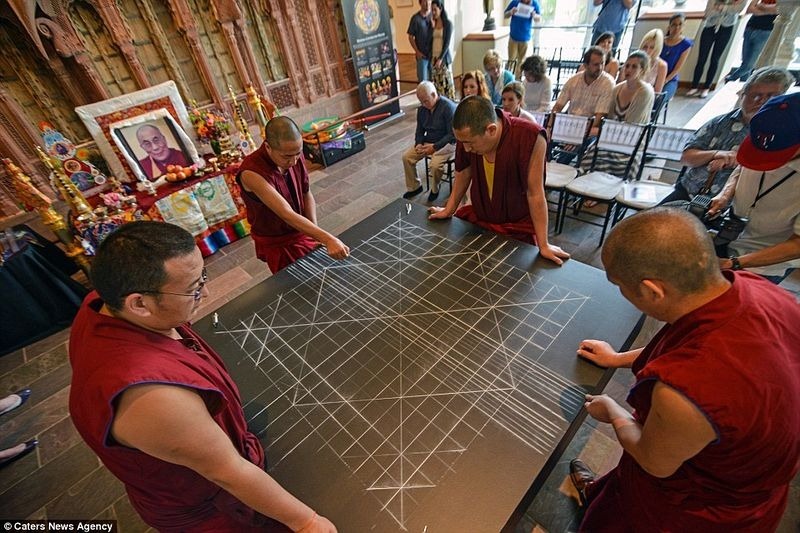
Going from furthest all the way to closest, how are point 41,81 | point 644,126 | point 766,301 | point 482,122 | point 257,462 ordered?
point 41,81 < point 644,126 < point 482,122 < point 257,462 < point 766,301

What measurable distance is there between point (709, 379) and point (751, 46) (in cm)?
693

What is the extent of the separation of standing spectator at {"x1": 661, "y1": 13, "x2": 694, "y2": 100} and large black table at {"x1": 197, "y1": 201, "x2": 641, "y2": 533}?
4.57 metres

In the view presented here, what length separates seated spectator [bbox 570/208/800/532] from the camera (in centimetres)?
83

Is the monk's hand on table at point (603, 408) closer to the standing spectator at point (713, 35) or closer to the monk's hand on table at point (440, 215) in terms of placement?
the monk's hand on table at point (440, 215)

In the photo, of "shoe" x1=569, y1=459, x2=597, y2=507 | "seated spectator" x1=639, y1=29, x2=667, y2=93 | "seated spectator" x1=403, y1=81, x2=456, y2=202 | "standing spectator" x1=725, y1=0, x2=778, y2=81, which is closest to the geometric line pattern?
"shoe" x1=569, y1=459, x2=597, y2=507

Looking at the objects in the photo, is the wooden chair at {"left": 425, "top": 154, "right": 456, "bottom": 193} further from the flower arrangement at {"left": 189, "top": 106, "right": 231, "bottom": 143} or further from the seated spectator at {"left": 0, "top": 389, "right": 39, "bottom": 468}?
the seated spectator at {"left": 0, "top": 389, "right": 39, "bottom": 468}

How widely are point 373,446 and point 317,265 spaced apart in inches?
45.8

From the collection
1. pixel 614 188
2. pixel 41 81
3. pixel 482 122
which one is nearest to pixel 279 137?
pixel 482 122

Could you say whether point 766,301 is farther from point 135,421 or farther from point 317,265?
point 317,265

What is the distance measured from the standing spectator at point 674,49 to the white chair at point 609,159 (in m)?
2.17

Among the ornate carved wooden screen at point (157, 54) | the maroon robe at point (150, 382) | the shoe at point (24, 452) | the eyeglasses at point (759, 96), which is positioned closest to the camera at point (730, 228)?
the eyeglasses at point (759, 96)

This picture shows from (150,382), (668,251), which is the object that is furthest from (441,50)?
(150,382)

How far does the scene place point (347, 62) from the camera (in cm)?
616

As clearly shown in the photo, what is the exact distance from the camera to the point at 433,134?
4.24 metres
